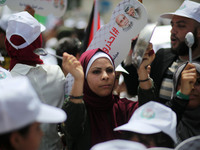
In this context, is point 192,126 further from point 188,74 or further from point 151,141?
point 151,141

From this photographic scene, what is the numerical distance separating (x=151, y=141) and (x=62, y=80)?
1.17 m

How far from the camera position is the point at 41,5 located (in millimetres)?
4066

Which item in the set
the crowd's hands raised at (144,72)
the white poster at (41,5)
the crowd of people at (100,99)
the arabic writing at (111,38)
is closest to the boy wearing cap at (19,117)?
the crowd of people at (100,99)

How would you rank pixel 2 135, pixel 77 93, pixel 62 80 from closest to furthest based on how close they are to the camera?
Result: pixel 2 135 < pixel 77 93 < pixel 62 80

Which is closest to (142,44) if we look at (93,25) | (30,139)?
(30,139)

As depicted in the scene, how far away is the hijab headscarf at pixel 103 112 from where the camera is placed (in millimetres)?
2721

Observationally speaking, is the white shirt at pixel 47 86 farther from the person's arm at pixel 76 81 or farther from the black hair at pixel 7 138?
the black hair at pixel 7 138

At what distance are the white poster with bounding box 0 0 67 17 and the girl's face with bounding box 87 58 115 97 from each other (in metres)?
1.55

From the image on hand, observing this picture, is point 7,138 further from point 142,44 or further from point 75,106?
point 142,44

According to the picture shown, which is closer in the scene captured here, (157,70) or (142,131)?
(142,131)

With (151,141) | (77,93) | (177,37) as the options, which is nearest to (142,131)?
(151,141)

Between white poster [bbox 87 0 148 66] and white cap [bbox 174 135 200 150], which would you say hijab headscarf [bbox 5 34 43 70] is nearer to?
white poster [bbox 87 0 148 66]

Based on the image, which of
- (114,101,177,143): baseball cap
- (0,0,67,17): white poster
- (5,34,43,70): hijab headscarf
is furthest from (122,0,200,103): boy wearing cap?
(0,0,67,17): white poster

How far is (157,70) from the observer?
11.8 feet
